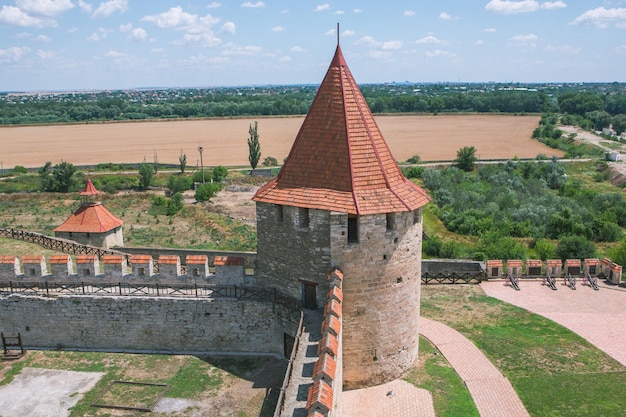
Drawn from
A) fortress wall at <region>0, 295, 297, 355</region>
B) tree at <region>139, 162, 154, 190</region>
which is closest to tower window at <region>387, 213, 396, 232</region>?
fortress wall at <region>0, 295, 297, 355</region>

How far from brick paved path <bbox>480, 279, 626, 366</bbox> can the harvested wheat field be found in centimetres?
5149

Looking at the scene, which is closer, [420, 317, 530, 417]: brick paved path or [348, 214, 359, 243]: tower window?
[420, 317, 530, 417]: brick paved path

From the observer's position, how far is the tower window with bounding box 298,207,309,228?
1324 cm

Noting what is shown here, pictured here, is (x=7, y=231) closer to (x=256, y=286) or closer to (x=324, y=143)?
(x=256, y=286)

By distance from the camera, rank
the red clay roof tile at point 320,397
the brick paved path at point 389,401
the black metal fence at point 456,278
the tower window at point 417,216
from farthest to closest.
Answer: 1. the black metal fence at point 456,278
2. the tower window at point 417,216
3. the brick paved path at point 389,401
4. the red clay roof tile at point 320,397

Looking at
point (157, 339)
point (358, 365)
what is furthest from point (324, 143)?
point (157, 339)

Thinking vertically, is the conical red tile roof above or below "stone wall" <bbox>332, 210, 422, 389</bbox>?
above

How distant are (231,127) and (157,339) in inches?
3863

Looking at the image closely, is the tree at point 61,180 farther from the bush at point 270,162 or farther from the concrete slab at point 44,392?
the concrete slab at point 44,392

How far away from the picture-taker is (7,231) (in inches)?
974

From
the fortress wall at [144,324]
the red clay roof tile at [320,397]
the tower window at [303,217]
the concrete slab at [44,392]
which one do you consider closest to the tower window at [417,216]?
the tower window at [303,217]

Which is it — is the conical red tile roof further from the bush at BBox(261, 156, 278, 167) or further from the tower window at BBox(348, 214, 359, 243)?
the bush at BBox(261, 156, 278, 167)

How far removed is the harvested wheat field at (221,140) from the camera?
74625 mm

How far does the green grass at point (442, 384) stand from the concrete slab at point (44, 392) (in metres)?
8.74
